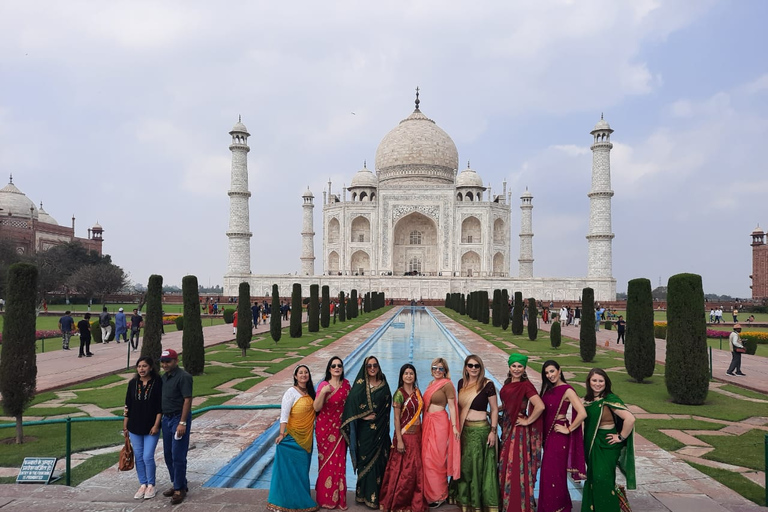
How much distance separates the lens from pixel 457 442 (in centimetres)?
304

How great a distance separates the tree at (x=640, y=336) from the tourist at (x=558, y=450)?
4.86 m

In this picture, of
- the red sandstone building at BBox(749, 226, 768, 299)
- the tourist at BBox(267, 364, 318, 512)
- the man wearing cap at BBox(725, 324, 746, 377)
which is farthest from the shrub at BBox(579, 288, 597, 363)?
the red sandstone building at BBox(749, 226, 768, 299)

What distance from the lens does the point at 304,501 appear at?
3076 millimetres

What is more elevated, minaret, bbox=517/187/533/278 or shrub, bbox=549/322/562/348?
minaret, bbox=517/187/533/278

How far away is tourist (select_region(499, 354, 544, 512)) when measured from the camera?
116 inches

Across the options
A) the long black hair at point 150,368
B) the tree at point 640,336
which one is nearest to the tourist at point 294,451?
the long black hair at point 150,368

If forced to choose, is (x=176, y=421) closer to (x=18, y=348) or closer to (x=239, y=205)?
(x=18, y=348)

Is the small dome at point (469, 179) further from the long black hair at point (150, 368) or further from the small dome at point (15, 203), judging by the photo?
the long black hair at point (150, 368)

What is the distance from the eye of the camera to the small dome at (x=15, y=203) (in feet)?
131

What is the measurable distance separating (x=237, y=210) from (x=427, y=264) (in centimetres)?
1343

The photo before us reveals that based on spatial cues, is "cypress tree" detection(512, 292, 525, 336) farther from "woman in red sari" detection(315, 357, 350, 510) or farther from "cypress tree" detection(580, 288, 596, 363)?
"woman in red sari" detection(315, 357, 350, 510)

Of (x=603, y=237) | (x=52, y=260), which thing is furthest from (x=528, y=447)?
(x=52, y=260)

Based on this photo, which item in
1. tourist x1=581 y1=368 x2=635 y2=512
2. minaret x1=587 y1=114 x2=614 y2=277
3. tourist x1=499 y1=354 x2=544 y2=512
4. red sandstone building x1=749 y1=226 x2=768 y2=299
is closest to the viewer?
tourist x1=581 y1=368 x2=635 y2=512

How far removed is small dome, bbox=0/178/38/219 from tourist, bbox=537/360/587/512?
146ft
